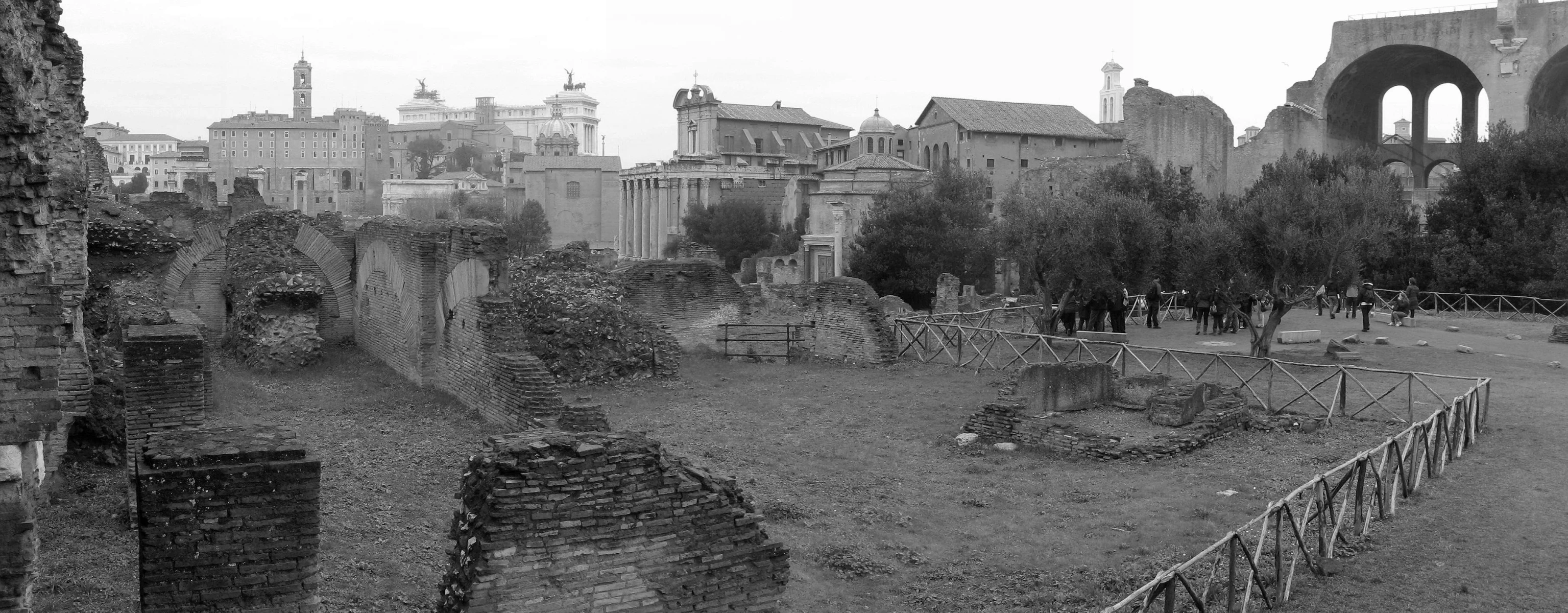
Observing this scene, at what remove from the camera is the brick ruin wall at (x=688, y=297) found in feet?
58.8

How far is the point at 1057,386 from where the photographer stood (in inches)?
492

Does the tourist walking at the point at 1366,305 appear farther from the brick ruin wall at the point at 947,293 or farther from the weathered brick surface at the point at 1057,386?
the weathered brick surface at the point at 1057,386

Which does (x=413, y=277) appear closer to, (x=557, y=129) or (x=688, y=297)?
(x=688, y=297)

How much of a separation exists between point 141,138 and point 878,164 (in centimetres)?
13026

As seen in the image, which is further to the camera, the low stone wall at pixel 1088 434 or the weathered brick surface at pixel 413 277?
the weathered brick surface at pixel 413 277

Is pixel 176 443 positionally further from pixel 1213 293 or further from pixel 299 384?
pixel 1213 293

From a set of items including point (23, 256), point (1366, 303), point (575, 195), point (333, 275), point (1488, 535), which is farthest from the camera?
point (575, 195)

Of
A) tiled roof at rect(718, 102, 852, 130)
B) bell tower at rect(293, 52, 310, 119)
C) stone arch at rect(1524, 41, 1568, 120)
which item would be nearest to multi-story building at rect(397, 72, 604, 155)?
bell tower at rect(293, 52, 310, 119)

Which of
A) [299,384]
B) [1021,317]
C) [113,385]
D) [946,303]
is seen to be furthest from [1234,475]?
[946,303]

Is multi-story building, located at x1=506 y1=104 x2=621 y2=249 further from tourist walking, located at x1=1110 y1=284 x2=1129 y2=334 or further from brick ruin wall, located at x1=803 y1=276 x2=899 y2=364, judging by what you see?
brick ruin wall, located at x1=803 y1=276 x2=899 y2=364

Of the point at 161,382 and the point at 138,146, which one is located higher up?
the point at 138,146

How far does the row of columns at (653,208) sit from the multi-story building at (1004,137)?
1530cm

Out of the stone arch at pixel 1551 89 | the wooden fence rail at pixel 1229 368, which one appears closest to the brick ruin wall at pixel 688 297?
the wooden fence rail at pixel 1229 368

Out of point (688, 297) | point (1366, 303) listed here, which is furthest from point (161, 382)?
point (1366, 303)
